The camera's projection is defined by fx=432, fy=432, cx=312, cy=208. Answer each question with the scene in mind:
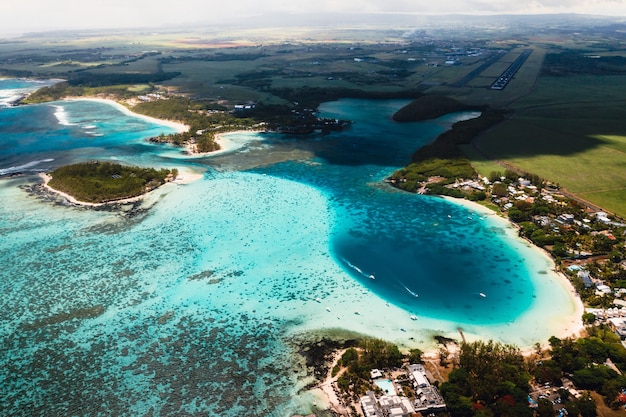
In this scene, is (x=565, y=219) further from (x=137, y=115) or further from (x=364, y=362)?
(x=137, y=115)

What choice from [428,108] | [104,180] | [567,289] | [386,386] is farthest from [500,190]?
[104,180]

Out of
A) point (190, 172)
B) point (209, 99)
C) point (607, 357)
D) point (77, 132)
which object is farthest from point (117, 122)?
point (607, 357)

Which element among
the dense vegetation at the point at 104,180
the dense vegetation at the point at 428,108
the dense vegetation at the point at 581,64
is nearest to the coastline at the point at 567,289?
the dense vegetation at the point at 104,180

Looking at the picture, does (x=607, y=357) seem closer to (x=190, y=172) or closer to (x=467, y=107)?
(x=190, y=172)

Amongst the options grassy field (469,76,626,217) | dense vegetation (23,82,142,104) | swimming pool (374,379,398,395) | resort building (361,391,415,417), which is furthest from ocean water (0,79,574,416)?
dense vegetation (23,82,142,104)

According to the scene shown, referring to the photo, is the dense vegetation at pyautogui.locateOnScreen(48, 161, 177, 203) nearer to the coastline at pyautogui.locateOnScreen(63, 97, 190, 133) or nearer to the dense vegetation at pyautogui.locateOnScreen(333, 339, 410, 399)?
the coastline at pyautogui.locateOnScreen(63, 97, 190, 133)

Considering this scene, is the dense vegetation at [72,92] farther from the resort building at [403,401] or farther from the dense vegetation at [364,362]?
the resort building at [403,401]
